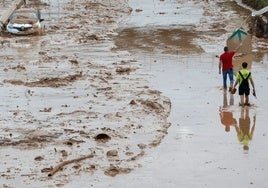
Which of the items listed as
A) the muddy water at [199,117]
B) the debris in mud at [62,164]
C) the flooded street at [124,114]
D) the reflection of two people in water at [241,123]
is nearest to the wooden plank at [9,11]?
the flooded street at [124,114]

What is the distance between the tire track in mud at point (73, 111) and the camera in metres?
13.2

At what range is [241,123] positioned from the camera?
1619 centimetres

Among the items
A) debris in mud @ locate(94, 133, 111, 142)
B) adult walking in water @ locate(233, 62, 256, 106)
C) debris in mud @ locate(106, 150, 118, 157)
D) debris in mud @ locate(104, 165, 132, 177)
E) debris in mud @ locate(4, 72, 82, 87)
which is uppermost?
adult walking in water @ locate(233, 62, 256, 106)

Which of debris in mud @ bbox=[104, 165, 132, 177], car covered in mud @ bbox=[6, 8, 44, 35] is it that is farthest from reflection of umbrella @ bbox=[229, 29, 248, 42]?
debris in mud @ bbox=[104, 165, 132, 177]

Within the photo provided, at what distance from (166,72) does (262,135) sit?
348 inches

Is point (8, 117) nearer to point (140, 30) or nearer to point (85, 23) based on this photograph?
point (140, 30)

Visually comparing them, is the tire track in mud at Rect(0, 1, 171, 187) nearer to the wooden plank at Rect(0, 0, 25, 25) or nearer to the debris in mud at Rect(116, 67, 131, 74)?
the debris in mud at Rect(116, 67, 131, 74)

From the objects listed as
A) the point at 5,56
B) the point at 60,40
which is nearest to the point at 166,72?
the point at 5,56

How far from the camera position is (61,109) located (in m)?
17.6

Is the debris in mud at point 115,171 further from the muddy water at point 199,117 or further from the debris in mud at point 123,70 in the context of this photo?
the debris in mud at point 123,70

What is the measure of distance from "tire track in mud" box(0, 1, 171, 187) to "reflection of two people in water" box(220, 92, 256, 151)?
1627 millimetres

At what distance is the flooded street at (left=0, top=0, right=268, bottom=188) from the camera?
12.5 metres

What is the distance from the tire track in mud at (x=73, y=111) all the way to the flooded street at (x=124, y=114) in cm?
3

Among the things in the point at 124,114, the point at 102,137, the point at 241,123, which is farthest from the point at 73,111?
the point at 241,123
